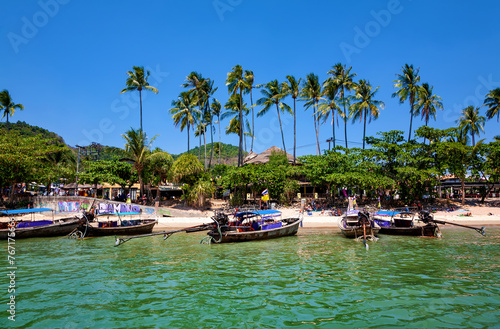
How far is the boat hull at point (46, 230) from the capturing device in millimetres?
23328

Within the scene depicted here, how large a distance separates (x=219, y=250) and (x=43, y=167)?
29.2 m

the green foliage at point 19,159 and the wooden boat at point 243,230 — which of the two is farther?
the green foliage at point 19,159

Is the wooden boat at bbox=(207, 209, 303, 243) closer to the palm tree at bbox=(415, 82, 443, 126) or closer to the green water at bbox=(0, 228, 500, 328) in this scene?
the green water at bbox=(0, 228, 500, 328)

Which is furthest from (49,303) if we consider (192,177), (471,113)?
(471,113)

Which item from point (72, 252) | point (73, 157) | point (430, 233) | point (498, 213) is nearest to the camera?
point (72, 252)

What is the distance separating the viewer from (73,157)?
5541cm

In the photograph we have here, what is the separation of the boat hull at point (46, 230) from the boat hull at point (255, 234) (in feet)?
40.0

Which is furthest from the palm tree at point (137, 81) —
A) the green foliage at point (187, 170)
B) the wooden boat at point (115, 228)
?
the wooden boat at point (115, 228)

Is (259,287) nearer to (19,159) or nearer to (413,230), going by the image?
(413,230)

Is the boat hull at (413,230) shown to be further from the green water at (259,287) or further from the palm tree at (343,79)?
the palm tree at (343,79)

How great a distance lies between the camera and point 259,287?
11.0 meters

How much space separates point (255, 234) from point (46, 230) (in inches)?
659

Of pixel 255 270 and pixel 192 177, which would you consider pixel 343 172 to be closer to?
pixel 192 177

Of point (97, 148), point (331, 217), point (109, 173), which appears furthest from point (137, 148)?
point (97, 148)
